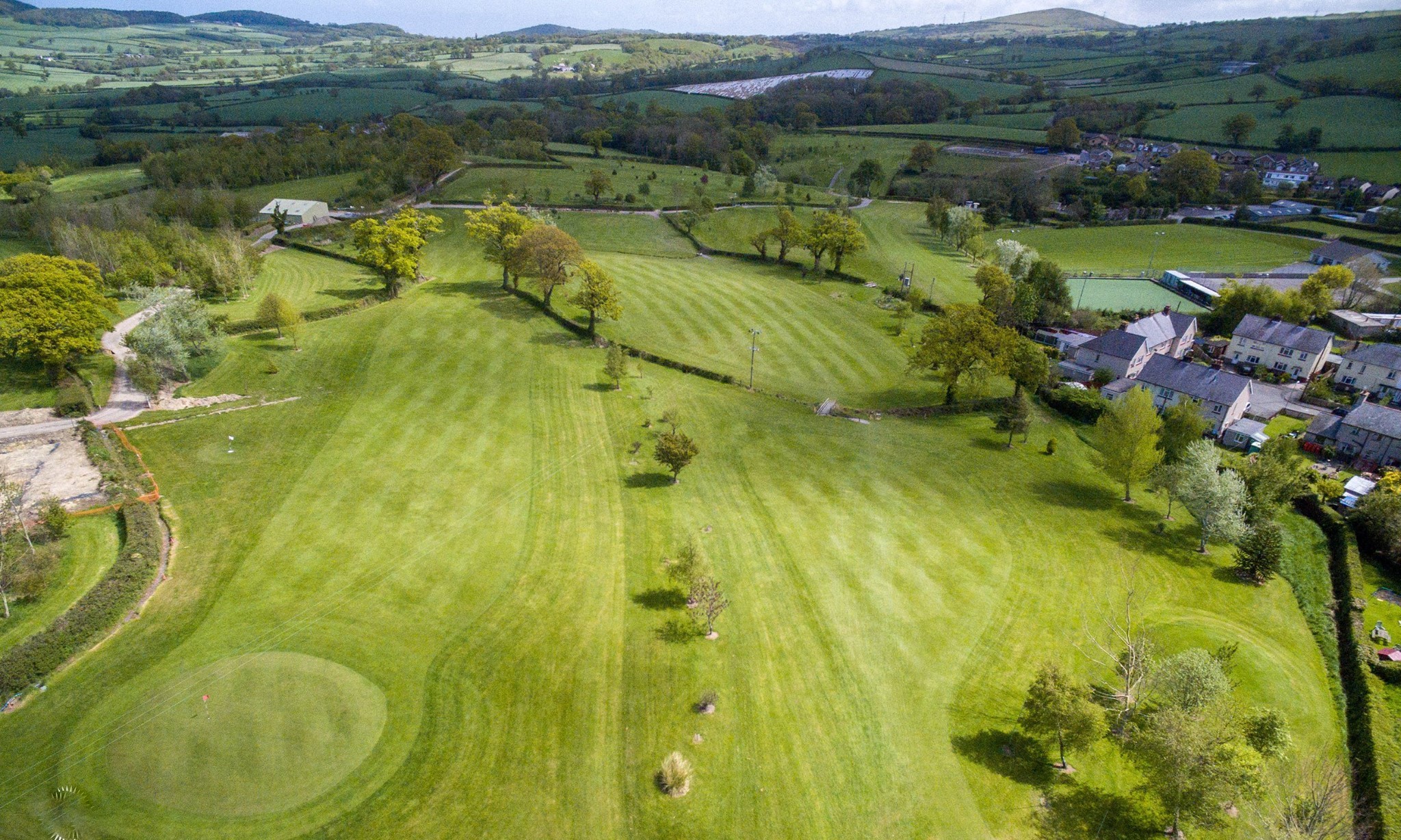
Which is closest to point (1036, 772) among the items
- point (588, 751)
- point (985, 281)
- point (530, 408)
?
point (588, 751)

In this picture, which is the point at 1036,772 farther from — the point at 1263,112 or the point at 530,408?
the point at 1263,112

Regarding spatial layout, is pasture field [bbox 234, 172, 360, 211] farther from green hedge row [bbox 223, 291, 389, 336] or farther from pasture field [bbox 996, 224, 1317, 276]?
pasture field [bbox 996, 224, 1317, 276]

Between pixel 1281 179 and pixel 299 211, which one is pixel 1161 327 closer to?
pixel 1281 179

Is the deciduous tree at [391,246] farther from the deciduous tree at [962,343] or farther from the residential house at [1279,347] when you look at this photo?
the residential house at [1279,347]

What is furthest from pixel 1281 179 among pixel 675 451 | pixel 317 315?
pixel 317 315

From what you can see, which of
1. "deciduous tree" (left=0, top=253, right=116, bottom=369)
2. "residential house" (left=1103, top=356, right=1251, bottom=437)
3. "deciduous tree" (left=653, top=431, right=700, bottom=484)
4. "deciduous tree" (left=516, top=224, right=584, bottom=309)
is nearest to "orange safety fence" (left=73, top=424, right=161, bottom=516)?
"deciduous tree" (left=0, top=253, right=116, bottom=369)
